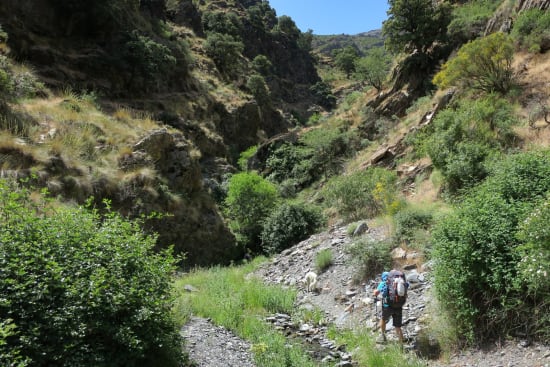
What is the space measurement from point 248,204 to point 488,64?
14.0 metres

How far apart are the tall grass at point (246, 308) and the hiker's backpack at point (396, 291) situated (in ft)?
6.12

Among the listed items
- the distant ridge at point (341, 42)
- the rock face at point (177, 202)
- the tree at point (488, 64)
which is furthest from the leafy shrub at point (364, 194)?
the distant ridge at point (341, 42)

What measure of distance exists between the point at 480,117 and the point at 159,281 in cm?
1294

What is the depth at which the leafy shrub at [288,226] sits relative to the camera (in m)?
16.4

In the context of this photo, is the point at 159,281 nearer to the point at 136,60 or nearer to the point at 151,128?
the point at 151,128

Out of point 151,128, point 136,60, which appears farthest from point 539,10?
point 136,60

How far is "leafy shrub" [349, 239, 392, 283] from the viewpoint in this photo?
8.95 meters

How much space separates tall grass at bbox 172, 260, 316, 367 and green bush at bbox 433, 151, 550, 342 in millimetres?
2752

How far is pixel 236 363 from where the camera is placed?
5965 millimetres

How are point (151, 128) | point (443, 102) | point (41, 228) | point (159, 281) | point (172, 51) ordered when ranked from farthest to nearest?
point (172, 51) < point (443, 102) < point (151, 128) < point (159, 281) < point (41, 228)

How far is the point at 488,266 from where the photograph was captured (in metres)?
5.29

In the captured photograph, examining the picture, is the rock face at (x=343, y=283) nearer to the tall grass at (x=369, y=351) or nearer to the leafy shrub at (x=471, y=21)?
the tall grass at (x=369, y=351)

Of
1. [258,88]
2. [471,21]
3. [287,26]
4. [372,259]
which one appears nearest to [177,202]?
[372,259]

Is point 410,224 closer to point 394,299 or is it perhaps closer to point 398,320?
point 394,299
